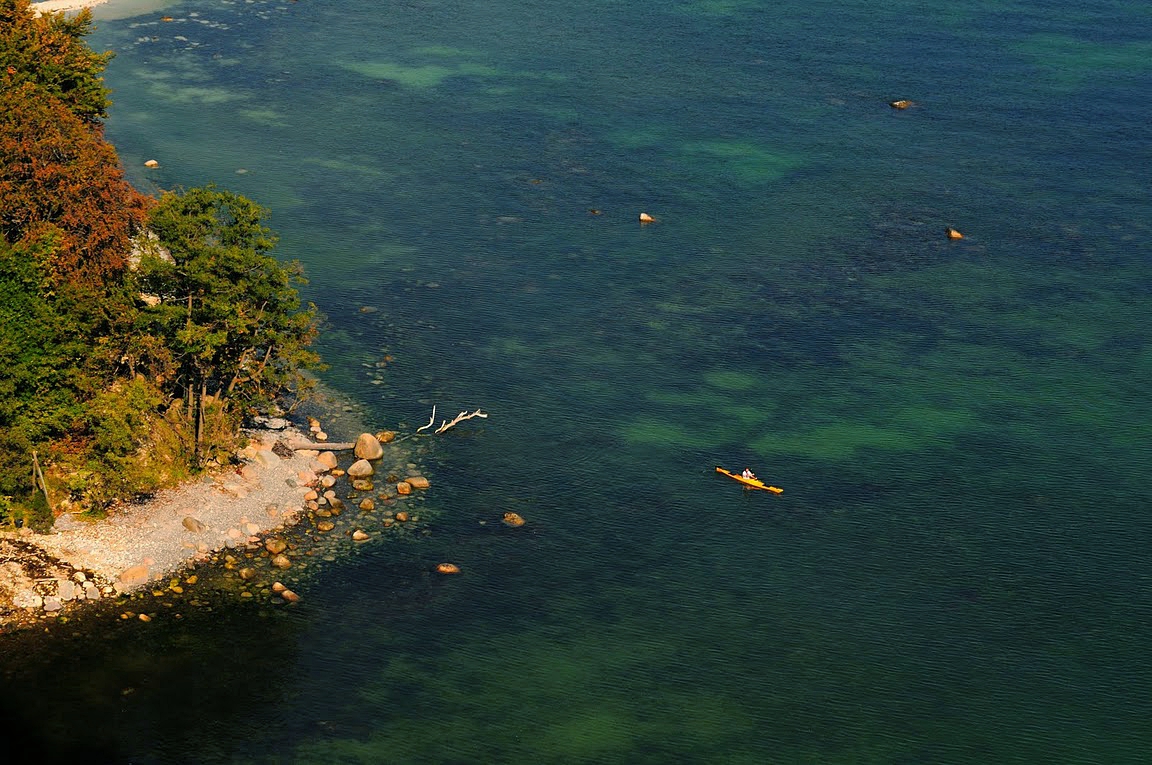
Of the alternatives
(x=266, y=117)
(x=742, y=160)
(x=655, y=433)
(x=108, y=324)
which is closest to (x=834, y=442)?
(x=655, y=433)

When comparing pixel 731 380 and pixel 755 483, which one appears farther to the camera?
pixel 731 380

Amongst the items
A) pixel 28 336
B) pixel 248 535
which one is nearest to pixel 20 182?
Result: pixel 28 336

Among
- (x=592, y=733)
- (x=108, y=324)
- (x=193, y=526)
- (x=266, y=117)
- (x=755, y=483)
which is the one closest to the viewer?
(x=592, y=733)

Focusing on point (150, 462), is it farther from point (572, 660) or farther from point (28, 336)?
point (572, 660)

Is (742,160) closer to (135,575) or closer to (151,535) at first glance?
(151,535)

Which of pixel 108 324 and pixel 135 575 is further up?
pixel 108 324

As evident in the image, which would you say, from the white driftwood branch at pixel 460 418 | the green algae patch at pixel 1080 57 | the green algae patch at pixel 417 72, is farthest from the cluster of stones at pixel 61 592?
the green algae patch at pixel 1080 57

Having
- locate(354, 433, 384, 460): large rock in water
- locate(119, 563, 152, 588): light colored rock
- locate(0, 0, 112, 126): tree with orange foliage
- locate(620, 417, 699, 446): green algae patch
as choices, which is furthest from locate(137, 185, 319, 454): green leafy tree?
locate(620, 417, 699, 446): green algae patch
